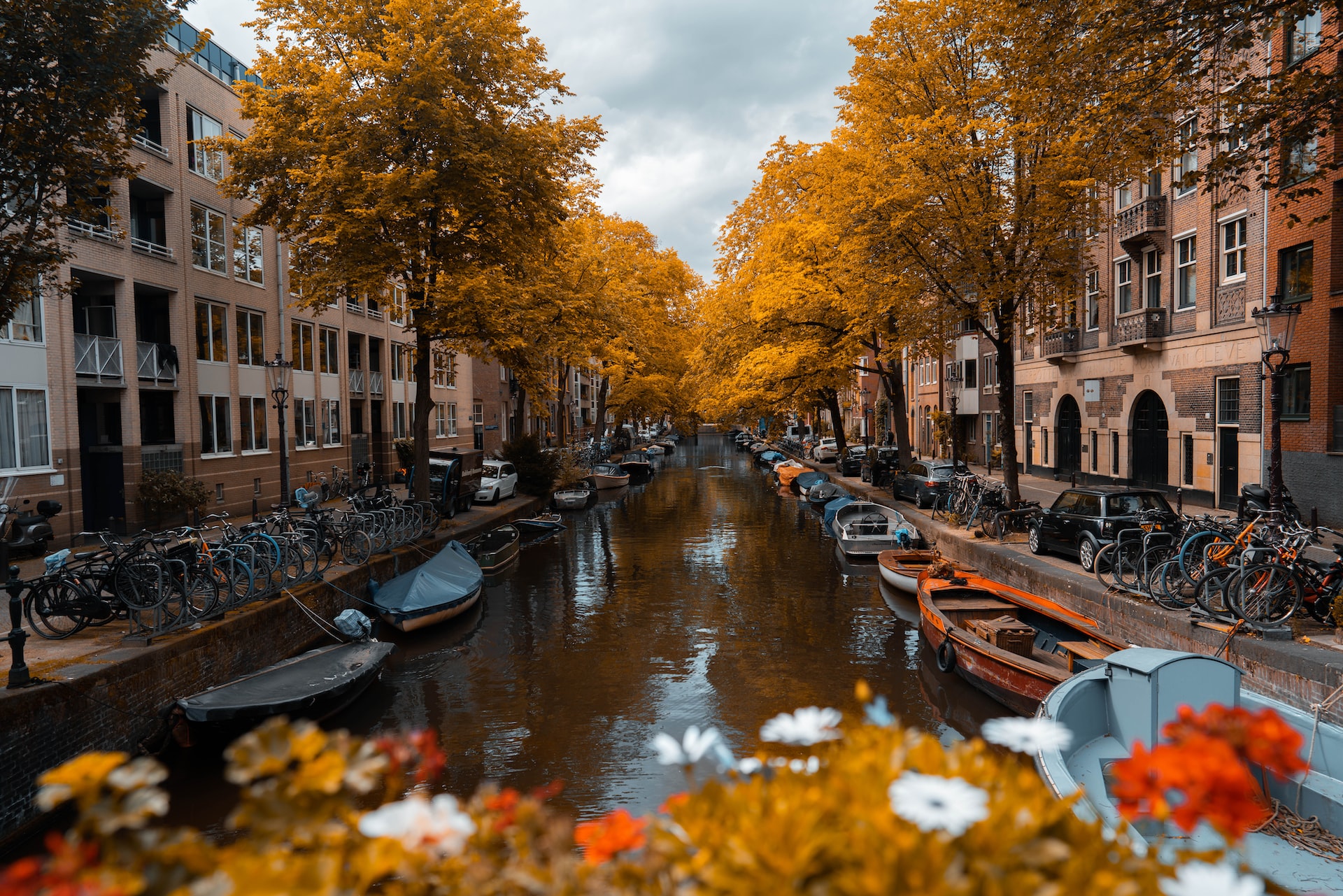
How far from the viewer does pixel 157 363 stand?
906 inches

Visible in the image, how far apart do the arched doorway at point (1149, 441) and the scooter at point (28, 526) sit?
102ft

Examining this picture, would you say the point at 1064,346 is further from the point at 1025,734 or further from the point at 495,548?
the point at 1025,734

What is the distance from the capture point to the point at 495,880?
1.90 meters

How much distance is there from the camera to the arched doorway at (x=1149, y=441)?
2730cm

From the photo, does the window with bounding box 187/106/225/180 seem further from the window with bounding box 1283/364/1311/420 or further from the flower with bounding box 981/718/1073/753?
the window with bounding box 1283/364/1311/420

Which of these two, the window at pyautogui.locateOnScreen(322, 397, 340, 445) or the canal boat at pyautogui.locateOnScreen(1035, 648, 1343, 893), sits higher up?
the window at pyautogui.locateOnScreen(322, 397, 340, 445)

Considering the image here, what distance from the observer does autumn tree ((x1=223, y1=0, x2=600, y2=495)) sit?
1994 centimetres

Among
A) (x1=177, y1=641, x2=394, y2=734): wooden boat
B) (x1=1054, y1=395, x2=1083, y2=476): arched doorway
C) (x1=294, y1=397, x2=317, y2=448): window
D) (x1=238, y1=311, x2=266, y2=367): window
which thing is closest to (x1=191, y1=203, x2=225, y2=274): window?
Result: (x1=238, y1=311, x2=266, y2=367): window

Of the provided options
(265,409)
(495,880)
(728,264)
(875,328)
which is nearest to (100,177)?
(495,880)

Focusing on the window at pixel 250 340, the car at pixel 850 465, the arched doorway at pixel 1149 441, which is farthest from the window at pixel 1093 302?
the window at pixel 250 340

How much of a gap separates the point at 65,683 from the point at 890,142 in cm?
2125

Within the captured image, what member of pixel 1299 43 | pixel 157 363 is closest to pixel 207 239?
pixel 157 363

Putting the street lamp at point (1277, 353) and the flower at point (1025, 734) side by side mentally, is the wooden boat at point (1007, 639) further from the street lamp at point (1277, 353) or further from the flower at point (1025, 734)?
the flower at point (1025, 734)

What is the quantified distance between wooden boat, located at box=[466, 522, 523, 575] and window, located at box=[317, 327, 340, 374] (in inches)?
536
